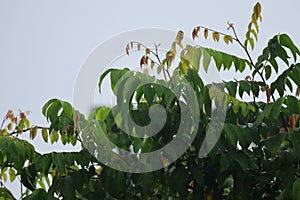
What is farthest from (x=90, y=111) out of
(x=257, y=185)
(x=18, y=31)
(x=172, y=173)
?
(x=18, y=31)

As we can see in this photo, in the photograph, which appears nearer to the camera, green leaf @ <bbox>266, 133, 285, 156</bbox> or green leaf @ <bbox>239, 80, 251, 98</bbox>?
green leaf @ <bbox>266, 133, 285, 156</bbox>

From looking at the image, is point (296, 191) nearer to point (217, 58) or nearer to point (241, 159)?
point (241, 159)

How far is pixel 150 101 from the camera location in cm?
108

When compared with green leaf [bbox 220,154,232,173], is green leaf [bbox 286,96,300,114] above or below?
above

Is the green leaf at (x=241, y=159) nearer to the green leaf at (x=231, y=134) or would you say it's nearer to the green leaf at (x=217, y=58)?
the green leaf at (x=231, y=134)

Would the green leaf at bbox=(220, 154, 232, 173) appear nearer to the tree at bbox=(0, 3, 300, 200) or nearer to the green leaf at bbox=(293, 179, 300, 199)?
the tree at bbox=(0, 3, 300, 200)

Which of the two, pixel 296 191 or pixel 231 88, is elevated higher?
pixel 231 88

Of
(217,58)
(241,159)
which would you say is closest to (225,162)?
(241,159)

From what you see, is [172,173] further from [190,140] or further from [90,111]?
[90,111]

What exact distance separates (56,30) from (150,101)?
4.22ft

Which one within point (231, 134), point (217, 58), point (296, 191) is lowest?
point (296, 191)

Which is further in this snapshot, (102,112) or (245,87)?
(102,112)

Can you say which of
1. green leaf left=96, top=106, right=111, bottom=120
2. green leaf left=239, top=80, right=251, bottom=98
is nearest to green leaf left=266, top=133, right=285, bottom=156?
green leaf left=239, top=80, right=251, bottom=98

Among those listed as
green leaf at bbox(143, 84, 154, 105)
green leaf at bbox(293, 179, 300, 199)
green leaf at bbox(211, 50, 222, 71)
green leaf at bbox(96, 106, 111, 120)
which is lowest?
green leaf at bbox(293, 179, 300, 199)
